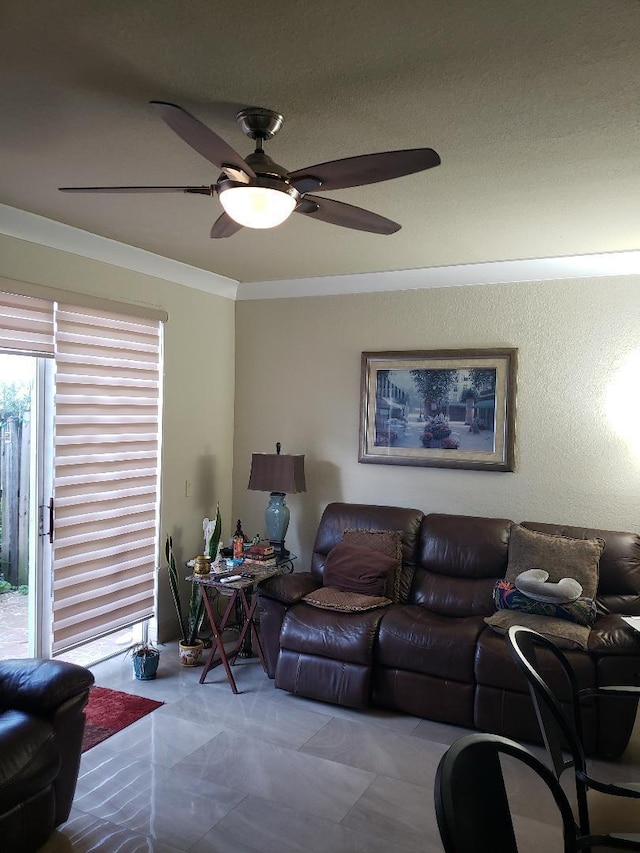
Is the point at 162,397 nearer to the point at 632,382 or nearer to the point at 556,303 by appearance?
the point at 556,303

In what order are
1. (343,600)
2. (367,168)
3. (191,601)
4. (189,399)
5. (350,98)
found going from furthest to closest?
(189,399)
(191,601)
(343,600)
(350,98)
(367,168)

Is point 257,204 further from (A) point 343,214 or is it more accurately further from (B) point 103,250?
(B) point 103,250

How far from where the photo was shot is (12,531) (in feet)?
12.1

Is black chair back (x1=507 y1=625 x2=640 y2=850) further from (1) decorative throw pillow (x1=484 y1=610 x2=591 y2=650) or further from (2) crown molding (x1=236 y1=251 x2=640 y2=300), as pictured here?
(2) crown molding (x1=236 y1=251 x2=640 y2=300)

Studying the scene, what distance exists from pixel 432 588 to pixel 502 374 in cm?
146

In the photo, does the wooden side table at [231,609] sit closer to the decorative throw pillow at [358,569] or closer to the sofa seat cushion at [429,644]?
the decorative throw pillow at [358,569]

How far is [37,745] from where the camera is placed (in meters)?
2.39

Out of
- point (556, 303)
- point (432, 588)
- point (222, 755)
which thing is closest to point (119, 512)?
point (222, 755)

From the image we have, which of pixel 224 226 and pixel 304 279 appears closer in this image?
pixel 224 226

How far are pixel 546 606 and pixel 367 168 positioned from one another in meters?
2.56

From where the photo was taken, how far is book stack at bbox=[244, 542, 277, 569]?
14.3ft

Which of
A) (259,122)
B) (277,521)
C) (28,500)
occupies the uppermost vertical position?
(259,122)

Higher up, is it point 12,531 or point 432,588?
point 12,531

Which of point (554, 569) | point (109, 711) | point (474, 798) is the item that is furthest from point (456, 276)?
point (474, 798)
